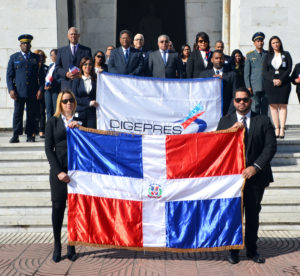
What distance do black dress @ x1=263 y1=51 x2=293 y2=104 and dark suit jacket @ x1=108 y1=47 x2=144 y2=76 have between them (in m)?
2.66

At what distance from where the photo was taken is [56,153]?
18.8 ft

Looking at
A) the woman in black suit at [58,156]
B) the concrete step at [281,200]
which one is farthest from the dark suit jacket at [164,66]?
the woman in black suit at [58,156]

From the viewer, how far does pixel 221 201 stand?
5578 mm

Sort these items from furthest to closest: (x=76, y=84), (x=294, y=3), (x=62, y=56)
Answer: (x=294, y=3) < (x=62, y=56) < (x=76, y=84)

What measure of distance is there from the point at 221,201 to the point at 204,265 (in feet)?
2.58

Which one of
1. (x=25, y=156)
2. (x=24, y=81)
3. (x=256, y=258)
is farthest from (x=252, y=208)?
(x=24, y=81)

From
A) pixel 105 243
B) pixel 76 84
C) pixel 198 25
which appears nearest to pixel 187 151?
pixel 105 243

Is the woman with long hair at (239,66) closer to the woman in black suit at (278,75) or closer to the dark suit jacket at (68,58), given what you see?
the woman in black suit at (278,75)

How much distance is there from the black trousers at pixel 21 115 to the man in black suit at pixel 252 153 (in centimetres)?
501

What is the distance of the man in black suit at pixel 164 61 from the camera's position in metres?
8.67

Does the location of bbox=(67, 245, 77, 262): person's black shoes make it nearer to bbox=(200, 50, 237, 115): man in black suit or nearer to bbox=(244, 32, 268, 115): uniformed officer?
bbox=(200, 50, 237, 115): man in black suit

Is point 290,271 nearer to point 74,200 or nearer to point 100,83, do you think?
point 74,200

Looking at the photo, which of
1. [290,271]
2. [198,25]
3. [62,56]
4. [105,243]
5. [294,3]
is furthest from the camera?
[198,25]

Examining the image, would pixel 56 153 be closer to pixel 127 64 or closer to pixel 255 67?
pixel 127 64
